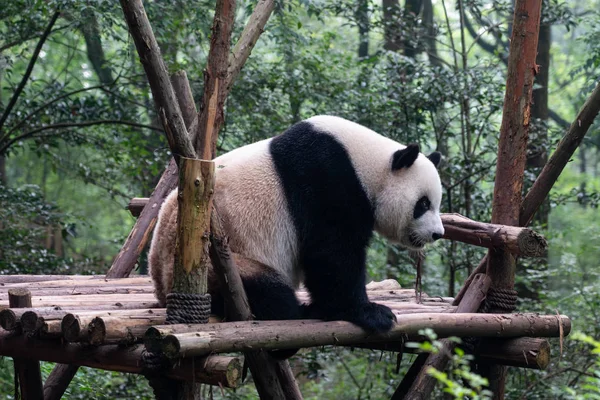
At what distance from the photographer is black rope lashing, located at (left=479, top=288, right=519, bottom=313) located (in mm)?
4430

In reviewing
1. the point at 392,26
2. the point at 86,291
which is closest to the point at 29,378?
the point at 86,291

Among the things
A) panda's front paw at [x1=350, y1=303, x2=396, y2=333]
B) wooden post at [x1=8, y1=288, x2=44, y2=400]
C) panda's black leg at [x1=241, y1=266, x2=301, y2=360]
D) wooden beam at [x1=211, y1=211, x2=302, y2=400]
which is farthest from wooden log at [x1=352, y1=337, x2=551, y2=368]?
wooden post at [x1=8, y1=288, x2=44, y2=400]

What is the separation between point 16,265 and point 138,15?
5.21m

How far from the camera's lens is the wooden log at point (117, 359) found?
9.40ft

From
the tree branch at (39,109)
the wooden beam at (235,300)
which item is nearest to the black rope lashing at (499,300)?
the wooden beam at (235,300)

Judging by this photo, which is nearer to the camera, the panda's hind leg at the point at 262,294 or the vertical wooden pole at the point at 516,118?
the panda's hind leg at the point at 262,294

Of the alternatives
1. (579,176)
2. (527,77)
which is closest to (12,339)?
(527,77)

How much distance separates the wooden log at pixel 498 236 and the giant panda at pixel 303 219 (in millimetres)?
696

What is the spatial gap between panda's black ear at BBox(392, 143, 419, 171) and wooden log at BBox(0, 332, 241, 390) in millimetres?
1563

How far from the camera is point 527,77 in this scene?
4.49 metres

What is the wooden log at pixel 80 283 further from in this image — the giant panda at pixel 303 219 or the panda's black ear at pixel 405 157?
the panda's black ear at pixel 405 157

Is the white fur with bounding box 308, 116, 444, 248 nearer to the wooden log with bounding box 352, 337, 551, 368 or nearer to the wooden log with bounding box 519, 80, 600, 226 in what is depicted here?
the wooden log with bounding box 352, 337, 551, 368

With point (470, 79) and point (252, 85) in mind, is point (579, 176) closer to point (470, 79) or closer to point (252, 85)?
point (470, 79)

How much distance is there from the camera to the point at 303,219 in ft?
12.3
